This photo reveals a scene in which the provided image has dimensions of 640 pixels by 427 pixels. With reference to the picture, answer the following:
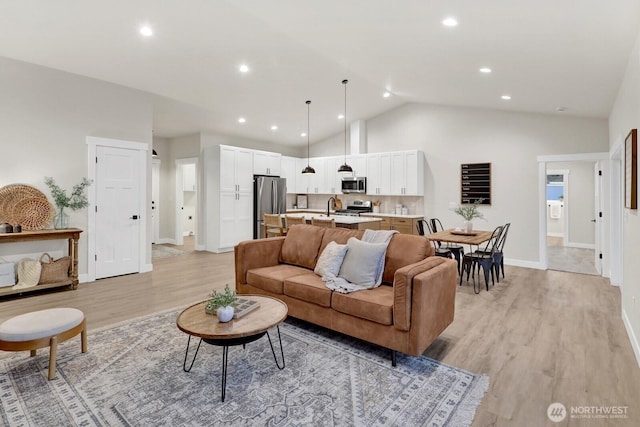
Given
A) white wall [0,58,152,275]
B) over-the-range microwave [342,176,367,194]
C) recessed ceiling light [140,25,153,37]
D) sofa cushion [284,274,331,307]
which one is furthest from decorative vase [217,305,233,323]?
over-the-range microwave [342,176,367,194]

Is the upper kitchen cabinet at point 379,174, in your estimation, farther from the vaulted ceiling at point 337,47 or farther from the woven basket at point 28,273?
the woven basket at point 28,273

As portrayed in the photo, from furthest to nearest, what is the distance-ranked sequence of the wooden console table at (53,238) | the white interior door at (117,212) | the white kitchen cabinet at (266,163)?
the white kitchen cabinet at (266,163), the white interior door at (117,212), the wooden console table at (53,238)

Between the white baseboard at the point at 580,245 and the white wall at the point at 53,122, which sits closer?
the white wall at the point at 53,122

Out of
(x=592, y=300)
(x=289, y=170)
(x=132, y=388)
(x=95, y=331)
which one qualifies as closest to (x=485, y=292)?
(x=592, y=300)

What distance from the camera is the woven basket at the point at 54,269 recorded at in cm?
448

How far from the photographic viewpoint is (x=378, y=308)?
8.59 ft

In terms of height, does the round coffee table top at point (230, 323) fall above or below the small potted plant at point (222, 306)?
below

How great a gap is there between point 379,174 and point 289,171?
8.36 feet

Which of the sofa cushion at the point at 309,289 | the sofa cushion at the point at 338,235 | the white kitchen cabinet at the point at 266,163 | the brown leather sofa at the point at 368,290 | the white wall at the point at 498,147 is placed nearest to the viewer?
the brown leather sofa at the point at 368,290

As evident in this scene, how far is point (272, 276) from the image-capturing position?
3.51 m

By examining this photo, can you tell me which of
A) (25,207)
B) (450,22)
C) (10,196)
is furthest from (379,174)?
(10,196)

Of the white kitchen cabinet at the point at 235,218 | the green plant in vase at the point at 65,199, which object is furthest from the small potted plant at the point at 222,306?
the white kitchen cabinet at the point at 235,218

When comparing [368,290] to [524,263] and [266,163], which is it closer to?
[524,263]

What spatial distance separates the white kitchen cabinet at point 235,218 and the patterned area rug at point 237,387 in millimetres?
4661
